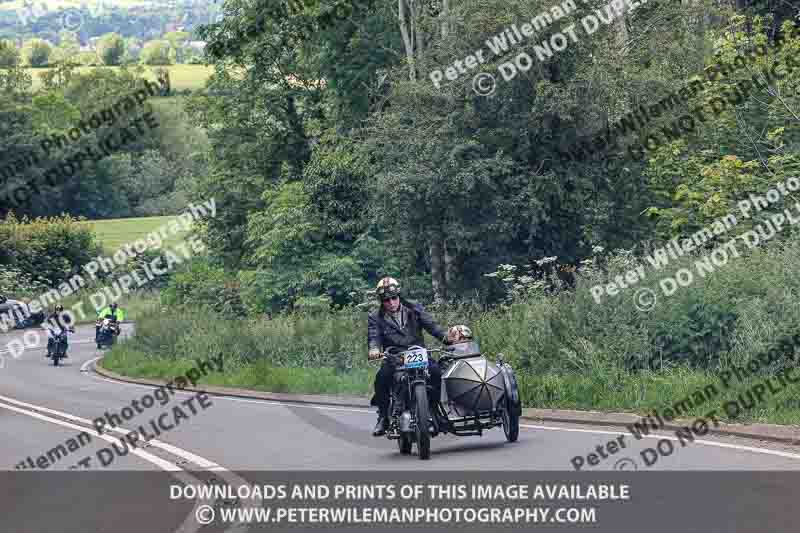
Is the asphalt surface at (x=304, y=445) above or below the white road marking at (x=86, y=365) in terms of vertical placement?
below

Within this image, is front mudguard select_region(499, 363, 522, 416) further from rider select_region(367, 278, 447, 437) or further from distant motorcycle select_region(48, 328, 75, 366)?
distant motorcycle select_region(48, 328, 75, 366)

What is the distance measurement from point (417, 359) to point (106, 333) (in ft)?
116

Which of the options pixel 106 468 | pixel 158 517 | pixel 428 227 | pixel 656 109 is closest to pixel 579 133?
pixel 656 109

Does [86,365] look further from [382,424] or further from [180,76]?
[180,76]

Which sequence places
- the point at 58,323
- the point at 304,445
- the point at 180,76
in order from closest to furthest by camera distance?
the point at 304,445 < the point at 58,323 < the point at 180,76

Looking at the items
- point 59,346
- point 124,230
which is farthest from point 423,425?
point 124,230

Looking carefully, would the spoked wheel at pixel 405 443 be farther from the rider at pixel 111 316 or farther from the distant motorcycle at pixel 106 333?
the rider at pixel 111 316

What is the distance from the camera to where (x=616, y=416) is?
1609 cm

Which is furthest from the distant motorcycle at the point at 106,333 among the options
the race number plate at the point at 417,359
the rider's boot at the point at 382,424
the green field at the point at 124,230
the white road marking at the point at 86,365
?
the green field at the point at 124,230

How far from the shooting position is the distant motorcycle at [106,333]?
46719 millimetres

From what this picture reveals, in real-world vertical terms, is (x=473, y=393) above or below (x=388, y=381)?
below

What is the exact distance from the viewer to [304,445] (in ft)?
49.5

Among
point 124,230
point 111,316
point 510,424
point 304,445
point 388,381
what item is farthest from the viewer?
point 124,230

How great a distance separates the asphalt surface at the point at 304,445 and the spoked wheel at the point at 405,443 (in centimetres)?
18
